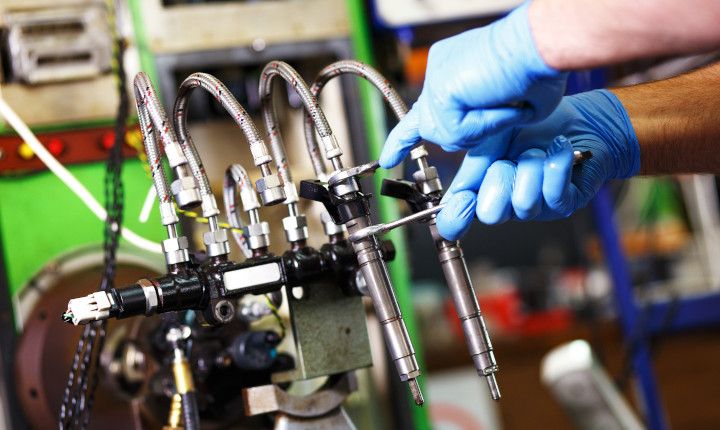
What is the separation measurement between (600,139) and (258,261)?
44cm

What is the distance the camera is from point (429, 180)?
75cm

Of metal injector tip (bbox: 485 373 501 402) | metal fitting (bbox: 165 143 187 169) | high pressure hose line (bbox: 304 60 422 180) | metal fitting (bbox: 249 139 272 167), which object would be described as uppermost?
high pressure hose line (bbox: 304 60 422 180)

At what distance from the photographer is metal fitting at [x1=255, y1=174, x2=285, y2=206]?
688 millimetres

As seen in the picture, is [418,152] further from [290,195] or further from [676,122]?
[676,122]

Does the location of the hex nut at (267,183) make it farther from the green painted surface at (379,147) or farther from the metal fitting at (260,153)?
the green painted surface at (379,147)

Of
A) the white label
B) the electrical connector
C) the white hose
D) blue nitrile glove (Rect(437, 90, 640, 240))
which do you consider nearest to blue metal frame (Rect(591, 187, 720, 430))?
blue nitrile glove (Rect(437, 90, 640, 240))

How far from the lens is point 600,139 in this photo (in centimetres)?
85

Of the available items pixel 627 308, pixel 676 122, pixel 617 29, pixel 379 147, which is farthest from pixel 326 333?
pixel 627 308

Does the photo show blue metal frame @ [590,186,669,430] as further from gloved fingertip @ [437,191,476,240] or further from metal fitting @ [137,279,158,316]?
metal fitting @ [137,279,158,316]

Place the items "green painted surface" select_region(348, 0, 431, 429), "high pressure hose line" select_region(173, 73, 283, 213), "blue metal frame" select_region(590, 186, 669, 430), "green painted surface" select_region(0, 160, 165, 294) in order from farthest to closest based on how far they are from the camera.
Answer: "blue metal frame" select_region(590, 186, 669, 430) → "green painted surface" select_region(348, 0, 431, 429) → "green painted surface" select_region(0, 160, 165, 294) → "high pressure hose line" select_region(173, 73, 283, 213)

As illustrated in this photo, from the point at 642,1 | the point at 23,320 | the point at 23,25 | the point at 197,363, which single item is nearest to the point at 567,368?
the point at 197,363

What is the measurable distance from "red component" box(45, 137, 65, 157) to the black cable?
11 centimetres

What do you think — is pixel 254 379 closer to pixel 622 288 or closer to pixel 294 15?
pixel 294 15

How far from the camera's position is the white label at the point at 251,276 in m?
0.68
